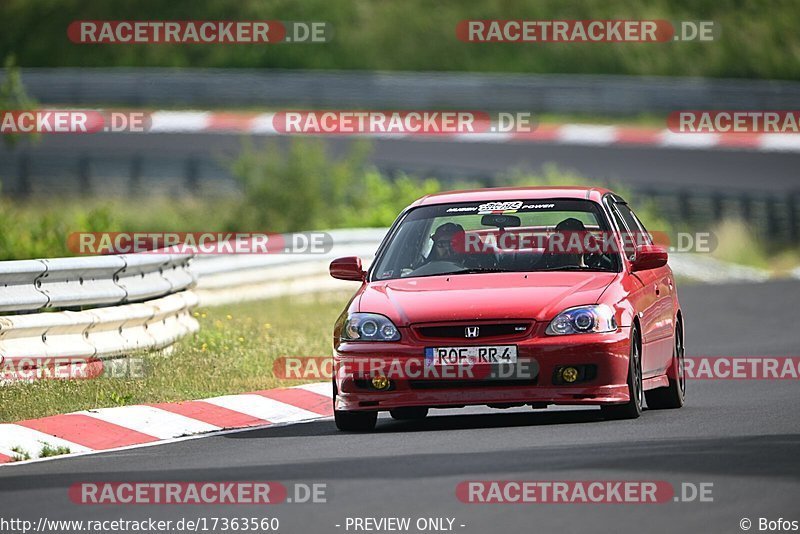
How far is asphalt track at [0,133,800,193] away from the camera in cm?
3584

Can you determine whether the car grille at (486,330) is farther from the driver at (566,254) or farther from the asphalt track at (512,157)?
the asphalt track at (512,157)

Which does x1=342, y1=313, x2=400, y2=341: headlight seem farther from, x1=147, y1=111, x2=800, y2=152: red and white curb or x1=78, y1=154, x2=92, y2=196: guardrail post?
x1=78, y1=154, x2=92, y2=196: guardrail post

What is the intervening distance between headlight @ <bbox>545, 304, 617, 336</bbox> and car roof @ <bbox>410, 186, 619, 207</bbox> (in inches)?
60.2

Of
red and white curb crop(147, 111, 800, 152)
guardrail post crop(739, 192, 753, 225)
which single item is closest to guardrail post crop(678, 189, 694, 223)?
guardrail post crop(739, 192, 753, 225)

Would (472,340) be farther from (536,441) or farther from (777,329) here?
(777,329)

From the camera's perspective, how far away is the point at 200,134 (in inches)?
1555

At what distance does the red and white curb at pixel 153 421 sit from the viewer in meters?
11.8

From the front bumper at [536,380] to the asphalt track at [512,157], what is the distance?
23.2 metres

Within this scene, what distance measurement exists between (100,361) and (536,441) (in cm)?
484

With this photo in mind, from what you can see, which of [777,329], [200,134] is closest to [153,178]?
[200,134]

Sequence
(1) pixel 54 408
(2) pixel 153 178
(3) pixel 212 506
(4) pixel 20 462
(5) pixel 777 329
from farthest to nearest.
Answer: (2) pixel 153 178, (5) pixel 777 329, (1) pixel 54 408, (4) pixel 20 462, (3) pixel 212 506

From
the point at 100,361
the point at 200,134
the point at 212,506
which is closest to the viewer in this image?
the point at 212,506

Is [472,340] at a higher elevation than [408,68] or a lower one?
lower

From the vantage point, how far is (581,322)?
11.7 meters
